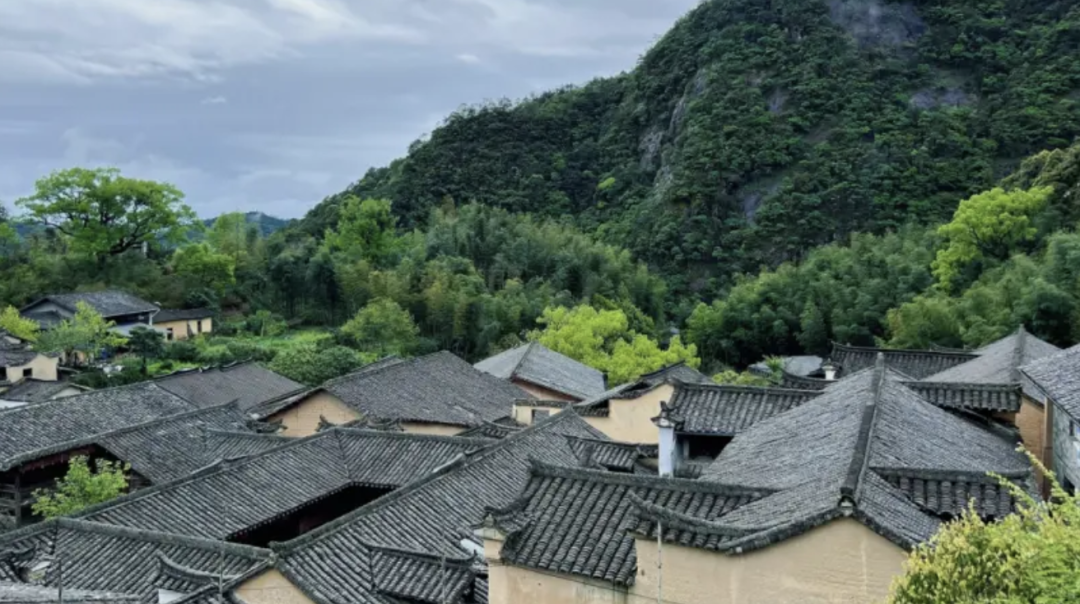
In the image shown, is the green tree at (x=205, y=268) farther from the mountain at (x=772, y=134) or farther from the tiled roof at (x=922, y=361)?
the tiled roof at (x=922, y=361)

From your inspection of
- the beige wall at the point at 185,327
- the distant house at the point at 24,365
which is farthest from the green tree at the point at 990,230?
the distant house at the point at 24,365

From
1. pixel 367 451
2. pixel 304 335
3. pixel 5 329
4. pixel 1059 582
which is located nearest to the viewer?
pixel 1059 582

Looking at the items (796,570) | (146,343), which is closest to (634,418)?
(796,570)

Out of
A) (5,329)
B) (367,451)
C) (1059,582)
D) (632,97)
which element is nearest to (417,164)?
(632,97)

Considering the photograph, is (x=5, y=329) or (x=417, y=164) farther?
(x=417, y=164)

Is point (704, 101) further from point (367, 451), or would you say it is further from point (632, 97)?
point (367, 451)

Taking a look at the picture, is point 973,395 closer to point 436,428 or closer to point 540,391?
point 436,428

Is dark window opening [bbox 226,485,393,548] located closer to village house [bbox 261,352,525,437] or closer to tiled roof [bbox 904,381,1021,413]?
village house [bbox 261,352,525,437]

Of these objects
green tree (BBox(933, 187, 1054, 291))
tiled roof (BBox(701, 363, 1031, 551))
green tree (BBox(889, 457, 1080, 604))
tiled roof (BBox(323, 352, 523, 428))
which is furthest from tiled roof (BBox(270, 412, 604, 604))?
green tree (BBox(933, 187, 1054, 291))
